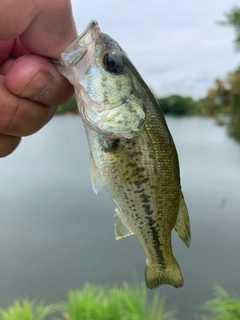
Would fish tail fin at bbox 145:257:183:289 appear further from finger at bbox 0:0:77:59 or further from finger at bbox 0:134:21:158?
finger at bbox 0:0:77:59

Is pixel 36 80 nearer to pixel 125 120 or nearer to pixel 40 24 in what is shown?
pixel 40 24

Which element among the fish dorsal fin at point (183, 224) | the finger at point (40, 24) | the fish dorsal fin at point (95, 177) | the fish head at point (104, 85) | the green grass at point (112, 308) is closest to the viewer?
the finger at point (40, 24)

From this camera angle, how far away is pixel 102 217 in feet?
29.5

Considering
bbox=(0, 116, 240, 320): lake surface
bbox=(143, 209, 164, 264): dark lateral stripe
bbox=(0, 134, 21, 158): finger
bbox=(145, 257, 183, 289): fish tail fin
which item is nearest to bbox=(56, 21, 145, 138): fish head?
bbox=(143, 209, 164, 264): dark lateral stripe

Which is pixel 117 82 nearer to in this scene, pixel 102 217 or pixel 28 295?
pixel 28 295

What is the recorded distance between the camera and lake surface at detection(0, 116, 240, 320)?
21.1 feet

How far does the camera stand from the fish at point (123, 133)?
4.34 feet

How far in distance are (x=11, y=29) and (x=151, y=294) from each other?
18.5 feet

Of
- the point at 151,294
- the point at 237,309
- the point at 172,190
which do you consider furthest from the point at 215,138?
the point at 172,190

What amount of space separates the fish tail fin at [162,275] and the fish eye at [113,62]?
0.94 meters

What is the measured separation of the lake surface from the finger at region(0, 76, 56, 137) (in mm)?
4909

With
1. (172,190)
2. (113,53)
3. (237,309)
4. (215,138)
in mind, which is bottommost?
(215,138)

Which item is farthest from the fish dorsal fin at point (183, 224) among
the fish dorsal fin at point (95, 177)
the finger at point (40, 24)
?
the finger at point (40, 24)

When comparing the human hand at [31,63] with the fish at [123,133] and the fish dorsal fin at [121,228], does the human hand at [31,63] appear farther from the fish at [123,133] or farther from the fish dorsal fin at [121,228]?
the fish dorsal fin at [121,228]
